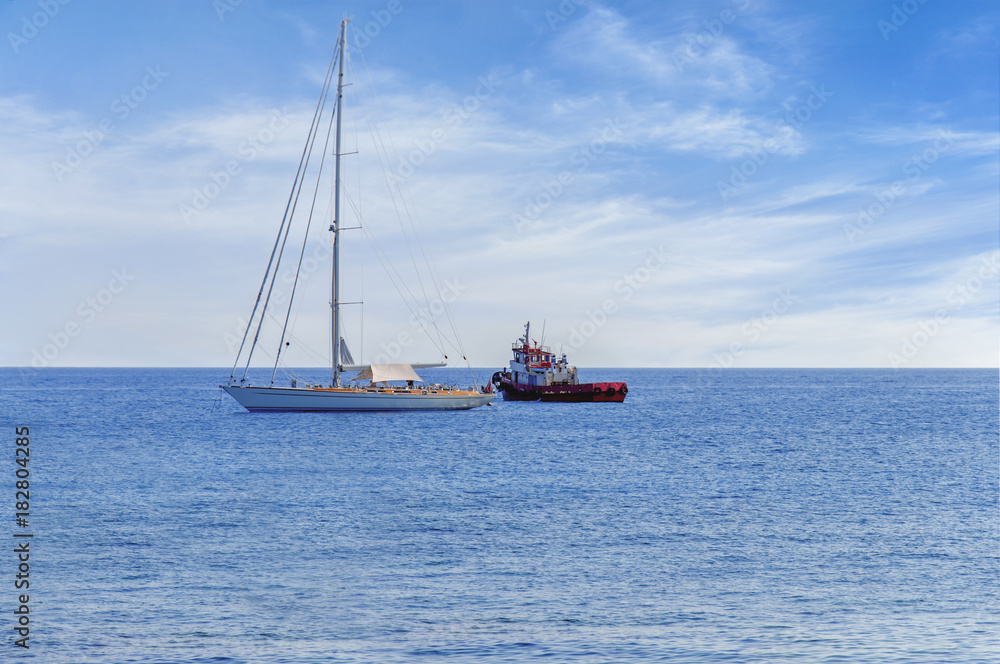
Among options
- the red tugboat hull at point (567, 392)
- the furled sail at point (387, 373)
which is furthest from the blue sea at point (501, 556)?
the red tugboat hull at point (567, 392)

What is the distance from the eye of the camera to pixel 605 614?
18172 mm

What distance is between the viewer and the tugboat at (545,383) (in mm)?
99375

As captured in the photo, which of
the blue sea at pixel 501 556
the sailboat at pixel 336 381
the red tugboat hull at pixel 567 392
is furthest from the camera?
the red tugboat hull at pixel 567 392

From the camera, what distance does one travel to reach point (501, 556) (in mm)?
23219

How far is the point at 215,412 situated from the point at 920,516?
2762 inches

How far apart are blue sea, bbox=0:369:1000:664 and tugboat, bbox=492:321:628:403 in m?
48.4

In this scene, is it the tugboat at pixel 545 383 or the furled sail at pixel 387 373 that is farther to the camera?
the tugboat at pixel 545 383

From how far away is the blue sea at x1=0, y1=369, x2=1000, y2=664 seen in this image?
16422 mm

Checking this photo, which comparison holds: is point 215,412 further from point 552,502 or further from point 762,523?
point 762,523

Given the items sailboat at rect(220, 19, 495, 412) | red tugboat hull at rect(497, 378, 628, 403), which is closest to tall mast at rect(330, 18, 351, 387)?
sailboat at rect(220, 19, 495, 412)

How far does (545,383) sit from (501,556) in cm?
7766

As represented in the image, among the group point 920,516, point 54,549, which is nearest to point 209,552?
point 54,549

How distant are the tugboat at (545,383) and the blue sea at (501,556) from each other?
4836 centimetres

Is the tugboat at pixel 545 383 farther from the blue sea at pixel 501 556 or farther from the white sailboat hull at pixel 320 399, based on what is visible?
the blue sea at pixel 501 556
